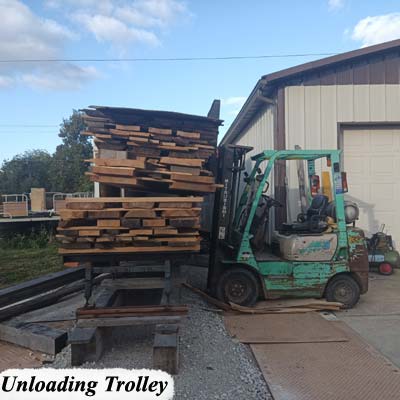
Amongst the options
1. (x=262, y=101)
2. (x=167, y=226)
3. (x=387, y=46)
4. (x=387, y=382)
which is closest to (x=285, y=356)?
(x=387, y=382)

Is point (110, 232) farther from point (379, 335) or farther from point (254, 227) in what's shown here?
point (379, 335)

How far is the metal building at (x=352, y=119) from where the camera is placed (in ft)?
28.2

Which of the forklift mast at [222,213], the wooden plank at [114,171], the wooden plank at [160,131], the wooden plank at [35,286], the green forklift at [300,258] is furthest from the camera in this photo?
the forklift mast at [222,213]

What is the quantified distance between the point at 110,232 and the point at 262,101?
239 inches

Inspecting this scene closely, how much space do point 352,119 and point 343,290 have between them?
4.23 m

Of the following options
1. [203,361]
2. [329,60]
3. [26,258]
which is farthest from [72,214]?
[26,258]

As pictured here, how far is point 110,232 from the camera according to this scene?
14.9 feet

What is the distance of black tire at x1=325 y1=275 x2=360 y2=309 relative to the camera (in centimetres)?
622

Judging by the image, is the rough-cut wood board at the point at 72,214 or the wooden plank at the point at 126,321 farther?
the rough-cut wood board at the point at 72,214

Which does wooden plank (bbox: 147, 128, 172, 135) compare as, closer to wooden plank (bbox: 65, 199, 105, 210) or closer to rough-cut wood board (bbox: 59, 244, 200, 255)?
wooden plank (bbox: 65, 199, 105, 210)

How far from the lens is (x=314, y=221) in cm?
624

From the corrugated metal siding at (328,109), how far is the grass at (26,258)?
20.8ft

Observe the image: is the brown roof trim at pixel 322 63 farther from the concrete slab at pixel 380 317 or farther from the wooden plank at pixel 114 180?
the wooden plank at pixel 114 180

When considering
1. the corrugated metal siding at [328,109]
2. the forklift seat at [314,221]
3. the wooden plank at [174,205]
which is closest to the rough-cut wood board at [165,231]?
the wooden plank at [174,205]
